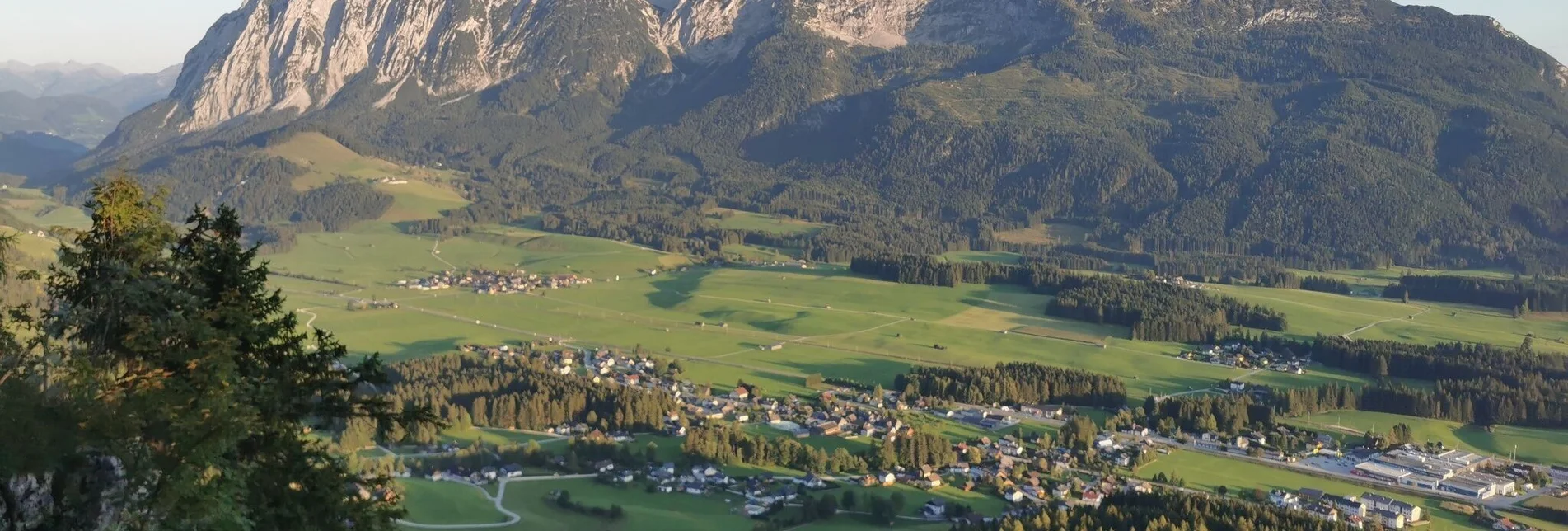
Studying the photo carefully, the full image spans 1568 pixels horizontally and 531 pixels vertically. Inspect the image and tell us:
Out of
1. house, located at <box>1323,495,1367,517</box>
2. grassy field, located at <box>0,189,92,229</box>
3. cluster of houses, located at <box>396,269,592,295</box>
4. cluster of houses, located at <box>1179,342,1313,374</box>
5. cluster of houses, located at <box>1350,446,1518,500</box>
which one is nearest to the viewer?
house, located at <box>1323,495,1367,517</box>

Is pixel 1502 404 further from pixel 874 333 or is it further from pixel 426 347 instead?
pixel 426 347

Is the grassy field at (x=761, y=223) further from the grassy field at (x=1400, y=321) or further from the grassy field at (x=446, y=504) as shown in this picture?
the grassy field at (x=446, y=504)

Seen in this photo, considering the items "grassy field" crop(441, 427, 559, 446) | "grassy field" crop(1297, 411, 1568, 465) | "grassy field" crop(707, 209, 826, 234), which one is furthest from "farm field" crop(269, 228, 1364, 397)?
"grassy field" crop(707, 209, 826, 234)

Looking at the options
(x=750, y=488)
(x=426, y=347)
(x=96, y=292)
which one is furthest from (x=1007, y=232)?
(x=96, y=292)

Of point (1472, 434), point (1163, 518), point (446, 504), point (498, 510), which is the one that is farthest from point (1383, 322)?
point (446, 504)

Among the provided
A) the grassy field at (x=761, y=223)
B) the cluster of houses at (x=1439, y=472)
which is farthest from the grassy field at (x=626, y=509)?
the grassy field at (x=761, y=223)

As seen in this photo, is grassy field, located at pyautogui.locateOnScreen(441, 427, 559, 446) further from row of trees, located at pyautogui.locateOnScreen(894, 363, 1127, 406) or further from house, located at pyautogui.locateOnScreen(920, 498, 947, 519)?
row of trees, located at pyautogui.locateOnScreen(894, 363, 1127, 406)
